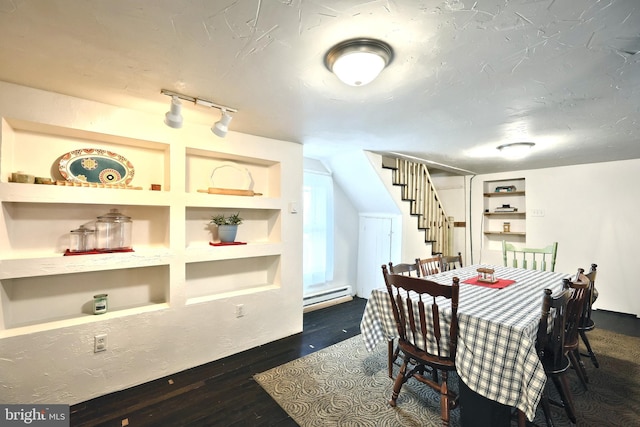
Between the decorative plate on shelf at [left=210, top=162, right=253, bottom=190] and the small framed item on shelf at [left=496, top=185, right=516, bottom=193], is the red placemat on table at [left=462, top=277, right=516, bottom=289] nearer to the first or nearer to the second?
the decorative plate on shelf at [left=210, top=162, right=253, bottom=190]

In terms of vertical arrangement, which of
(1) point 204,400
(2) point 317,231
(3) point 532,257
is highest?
(2) point 317,231

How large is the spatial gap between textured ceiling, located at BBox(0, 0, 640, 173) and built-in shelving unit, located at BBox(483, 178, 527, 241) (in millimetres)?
2407

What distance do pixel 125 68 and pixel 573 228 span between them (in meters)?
5.47

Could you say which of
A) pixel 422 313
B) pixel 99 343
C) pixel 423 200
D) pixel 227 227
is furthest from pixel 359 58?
pixel 423 200

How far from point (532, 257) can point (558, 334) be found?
3.03 m

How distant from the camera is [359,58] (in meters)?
1.31

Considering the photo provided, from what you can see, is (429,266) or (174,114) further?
(429,266)

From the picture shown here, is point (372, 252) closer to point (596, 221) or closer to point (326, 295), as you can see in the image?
point (326, 295)

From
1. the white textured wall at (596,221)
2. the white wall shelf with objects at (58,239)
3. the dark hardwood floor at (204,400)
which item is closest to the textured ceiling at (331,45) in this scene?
the white wall shelf with objects at (58,239)

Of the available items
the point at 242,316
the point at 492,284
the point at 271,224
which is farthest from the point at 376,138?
the point at 242,316

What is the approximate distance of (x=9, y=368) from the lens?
1.76 meters

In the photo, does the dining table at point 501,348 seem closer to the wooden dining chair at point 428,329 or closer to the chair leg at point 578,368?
the wooden dining chair at point 428,329

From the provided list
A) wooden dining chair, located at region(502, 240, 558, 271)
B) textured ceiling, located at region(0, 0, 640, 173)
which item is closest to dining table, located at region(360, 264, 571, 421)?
textured ceiling, located at region(0, 0, 640, 173)

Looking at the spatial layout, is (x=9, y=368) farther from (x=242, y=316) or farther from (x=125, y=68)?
(x=125, y=68)
